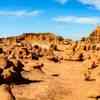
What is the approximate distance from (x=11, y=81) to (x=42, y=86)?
2.29m

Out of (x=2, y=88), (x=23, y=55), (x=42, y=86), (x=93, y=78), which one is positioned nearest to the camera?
(x=2, y=88)

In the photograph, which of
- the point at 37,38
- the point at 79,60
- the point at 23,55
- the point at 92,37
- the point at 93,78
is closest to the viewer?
the point at 93,78

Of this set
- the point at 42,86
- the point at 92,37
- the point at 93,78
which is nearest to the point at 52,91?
the point at 42,86

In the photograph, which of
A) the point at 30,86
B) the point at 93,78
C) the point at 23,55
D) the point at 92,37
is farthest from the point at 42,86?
the point at 92,37

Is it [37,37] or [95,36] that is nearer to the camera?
[95,36]

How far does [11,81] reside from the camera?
2125cm

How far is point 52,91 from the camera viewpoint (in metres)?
19.1

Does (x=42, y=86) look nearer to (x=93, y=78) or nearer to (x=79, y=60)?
(x=93, y=78)

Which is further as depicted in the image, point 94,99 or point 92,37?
point 92,37

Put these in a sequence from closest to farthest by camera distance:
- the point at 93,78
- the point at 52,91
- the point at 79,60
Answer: the point at 52,91
the point at 93,78
the point at 79,60

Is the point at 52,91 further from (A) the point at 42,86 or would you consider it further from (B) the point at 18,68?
(B) the point at 18,68

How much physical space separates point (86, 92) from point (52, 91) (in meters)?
2.07

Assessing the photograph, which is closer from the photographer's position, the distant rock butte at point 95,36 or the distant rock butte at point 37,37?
the distant rock butte at point 95,36

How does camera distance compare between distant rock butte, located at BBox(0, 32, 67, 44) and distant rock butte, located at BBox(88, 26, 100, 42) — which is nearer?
distant rock butte, located at BBox(88, 26, 100, 42)
